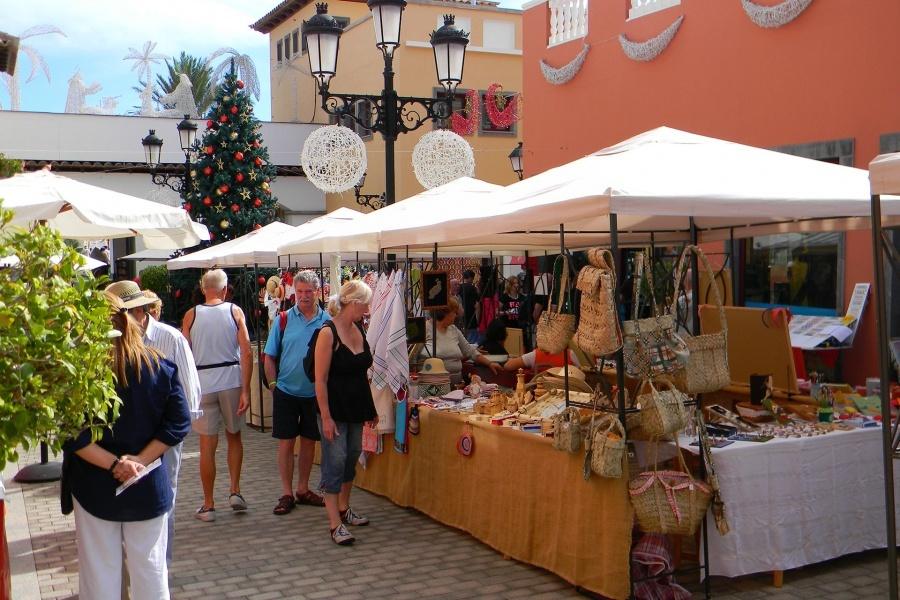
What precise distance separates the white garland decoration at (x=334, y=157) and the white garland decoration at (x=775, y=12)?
489 cm

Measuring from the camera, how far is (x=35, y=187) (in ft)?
24.2

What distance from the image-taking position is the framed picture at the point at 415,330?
30.0 ft

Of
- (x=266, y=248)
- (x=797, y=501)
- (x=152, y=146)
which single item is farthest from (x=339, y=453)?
(x=152, y=146)

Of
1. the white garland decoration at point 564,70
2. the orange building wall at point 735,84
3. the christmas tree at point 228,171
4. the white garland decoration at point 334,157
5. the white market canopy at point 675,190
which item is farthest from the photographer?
the christmas tree at point 228,171

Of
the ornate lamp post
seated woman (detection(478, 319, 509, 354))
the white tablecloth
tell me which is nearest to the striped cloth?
the white tablecloth

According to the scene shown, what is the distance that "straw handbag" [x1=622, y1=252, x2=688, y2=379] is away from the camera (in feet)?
17.2

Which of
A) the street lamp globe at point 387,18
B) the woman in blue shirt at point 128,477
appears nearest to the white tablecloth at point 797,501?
the woman in blue shirt at point 128,477

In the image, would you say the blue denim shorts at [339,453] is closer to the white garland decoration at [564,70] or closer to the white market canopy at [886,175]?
the white market canopy at [886,175]

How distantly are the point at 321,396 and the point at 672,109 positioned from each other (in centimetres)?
829

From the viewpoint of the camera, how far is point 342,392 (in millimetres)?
6602

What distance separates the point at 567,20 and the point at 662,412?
11564mm

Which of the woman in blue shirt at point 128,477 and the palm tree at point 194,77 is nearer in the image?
the woman in blue shirt at point 128,477

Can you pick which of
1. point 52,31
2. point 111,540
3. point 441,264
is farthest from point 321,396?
point 52,31

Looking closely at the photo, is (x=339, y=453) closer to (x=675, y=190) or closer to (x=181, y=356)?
(x=181, y=356)
